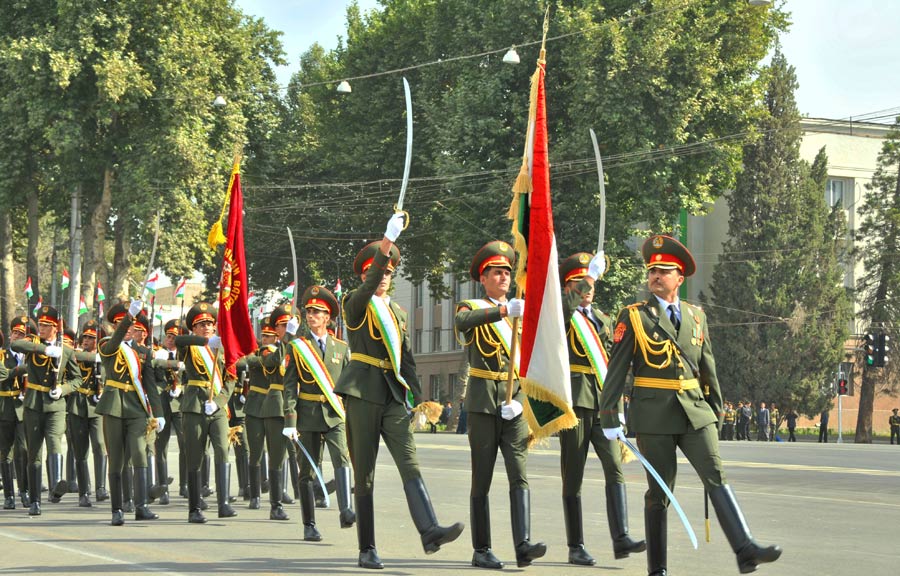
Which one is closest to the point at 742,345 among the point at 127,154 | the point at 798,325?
the point at 798,325

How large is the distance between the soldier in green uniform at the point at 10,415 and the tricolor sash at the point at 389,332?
6.75 m

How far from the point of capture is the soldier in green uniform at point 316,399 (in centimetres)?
1167

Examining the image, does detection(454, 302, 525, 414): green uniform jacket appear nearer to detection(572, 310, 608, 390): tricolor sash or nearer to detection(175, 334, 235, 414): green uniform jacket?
detection(572, 310, 608, 390): tricolor sash

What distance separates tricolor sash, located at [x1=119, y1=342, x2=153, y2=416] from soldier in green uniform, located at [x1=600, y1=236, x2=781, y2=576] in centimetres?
592

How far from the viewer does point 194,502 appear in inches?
523

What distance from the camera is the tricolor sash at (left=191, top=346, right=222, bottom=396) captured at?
1385 cm

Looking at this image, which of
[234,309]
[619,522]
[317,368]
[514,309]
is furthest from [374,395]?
[234,309]

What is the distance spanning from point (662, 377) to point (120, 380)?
642 centimetres

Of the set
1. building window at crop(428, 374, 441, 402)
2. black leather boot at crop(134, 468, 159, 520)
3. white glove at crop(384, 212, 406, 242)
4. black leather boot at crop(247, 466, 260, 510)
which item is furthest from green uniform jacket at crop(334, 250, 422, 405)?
building window at crop(428, 374, 441, 402)

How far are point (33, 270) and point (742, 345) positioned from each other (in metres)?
29.1

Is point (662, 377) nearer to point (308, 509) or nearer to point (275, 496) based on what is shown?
point (308, 509)

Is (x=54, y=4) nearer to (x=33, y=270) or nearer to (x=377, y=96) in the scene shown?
(x=33, y=270)

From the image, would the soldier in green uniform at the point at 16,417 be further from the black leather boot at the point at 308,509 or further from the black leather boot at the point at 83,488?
the black leather boot at the point at 308,509

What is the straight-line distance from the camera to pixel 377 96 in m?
49.0
